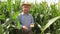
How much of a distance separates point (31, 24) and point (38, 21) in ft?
0.83

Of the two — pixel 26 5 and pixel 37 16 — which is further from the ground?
pixel 26 5

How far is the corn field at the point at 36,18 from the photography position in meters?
1.40

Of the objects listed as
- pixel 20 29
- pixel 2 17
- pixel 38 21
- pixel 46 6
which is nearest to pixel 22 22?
pixel 20 29

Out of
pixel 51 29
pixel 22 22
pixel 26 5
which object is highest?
pixel 26 5

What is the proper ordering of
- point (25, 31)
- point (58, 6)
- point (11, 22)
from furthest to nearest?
point (58, 6), point (25, 31), point (11, 22)

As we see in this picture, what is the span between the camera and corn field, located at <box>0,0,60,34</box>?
1400 millimetres

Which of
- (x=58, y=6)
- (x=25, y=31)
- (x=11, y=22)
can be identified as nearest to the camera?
(x=11, y=22)

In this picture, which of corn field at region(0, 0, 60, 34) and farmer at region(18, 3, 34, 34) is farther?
farmer at region(18, 3, 34, 34)

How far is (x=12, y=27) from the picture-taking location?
1.50 m

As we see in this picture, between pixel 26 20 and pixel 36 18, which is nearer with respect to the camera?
pixel 26 20

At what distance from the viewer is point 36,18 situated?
189 cm

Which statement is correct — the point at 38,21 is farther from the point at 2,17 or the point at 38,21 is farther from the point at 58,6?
the point at 2,17

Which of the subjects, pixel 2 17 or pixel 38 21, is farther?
pixel 38 21

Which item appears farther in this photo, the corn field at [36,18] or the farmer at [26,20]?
the farmer at [26,20]
